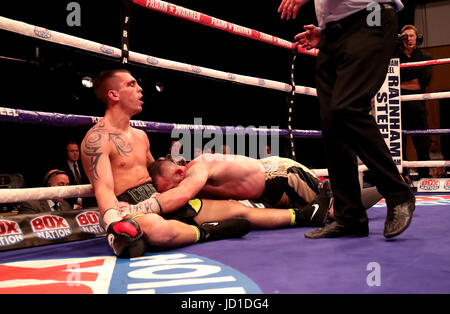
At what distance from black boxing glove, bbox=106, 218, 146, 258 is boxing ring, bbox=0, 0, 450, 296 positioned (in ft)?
0.14

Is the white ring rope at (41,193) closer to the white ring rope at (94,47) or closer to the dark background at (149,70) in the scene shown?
the white ring rope at (94,47)


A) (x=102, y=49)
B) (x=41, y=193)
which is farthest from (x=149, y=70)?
(x=41, y=193)

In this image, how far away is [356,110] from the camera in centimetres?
153

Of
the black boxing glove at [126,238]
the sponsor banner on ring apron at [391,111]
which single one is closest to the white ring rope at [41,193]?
the black boxing glove at [126,238]

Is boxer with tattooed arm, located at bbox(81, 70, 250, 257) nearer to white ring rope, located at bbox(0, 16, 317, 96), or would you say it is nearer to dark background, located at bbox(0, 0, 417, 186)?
white ring rope, located at bbox(0, 16, 317, 96)

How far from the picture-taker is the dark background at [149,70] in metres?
4.47

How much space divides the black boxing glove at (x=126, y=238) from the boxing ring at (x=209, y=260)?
4 centimetres

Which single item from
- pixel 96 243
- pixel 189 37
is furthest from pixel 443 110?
pixel 96 243

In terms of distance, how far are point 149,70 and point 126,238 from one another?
4.19 m

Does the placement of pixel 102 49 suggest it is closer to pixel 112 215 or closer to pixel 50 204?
pixel 112 215

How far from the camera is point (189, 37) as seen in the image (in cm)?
543

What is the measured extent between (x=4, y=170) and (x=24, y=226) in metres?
3.24

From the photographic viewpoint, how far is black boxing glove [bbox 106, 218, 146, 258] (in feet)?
4.49

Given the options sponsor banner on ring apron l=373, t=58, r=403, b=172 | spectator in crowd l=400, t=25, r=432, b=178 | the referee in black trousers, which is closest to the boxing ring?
the referee in black trousers
